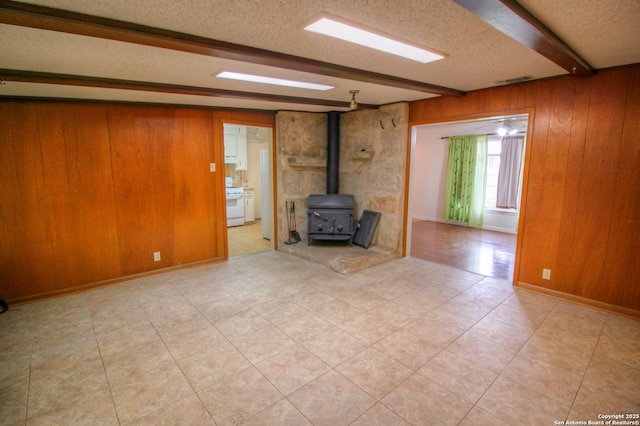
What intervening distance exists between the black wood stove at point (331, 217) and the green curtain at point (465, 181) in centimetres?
388

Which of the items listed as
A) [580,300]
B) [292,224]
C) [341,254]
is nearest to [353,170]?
[292,224]

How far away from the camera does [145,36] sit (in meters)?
1.72

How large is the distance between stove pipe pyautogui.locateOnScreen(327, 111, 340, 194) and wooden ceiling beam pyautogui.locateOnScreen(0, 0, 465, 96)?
245 cm

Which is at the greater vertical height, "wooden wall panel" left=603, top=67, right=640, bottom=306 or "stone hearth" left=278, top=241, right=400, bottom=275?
"wooden wall panel" left=603, top=67, right=640, bottom=306

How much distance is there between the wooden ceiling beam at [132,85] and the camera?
7.89 ft

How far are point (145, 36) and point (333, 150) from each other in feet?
12.0

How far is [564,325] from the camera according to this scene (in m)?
2.77

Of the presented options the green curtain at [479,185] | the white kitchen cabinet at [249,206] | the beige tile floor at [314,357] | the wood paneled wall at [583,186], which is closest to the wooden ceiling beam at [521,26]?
the wood paneled wall at [583,186]

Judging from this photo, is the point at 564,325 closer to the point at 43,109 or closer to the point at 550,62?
the point at 550,62

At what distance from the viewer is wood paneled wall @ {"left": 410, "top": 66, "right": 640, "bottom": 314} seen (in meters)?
2.86

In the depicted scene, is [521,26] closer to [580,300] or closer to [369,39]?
[369,39]

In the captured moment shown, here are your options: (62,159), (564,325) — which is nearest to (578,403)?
(564,325)

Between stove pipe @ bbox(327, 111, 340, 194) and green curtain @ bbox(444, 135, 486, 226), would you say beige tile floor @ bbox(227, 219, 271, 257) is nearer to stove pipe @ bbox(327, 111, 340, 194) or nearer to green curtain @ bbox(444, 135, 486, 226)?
stove pipe @ bbox(327, 111, 340, 194)

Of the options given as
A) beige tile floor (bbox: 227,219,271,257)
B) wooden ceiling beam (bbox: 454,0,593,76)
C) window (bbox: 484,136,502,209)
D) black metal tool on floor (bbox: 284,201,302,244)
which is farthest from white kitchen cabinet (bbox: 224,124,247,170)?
wooden ceiling beam (bbox: 454,0,593,76)
